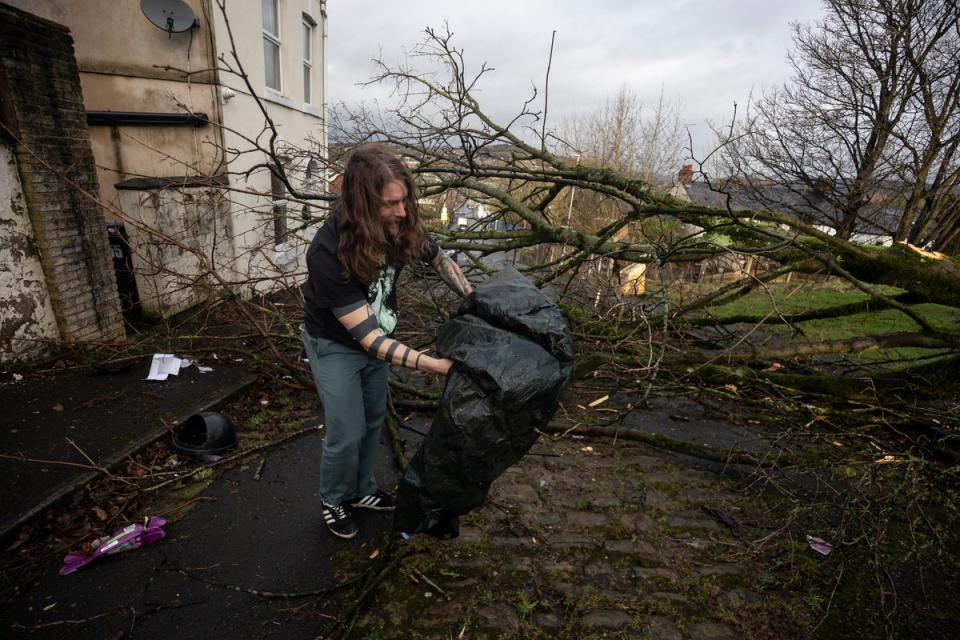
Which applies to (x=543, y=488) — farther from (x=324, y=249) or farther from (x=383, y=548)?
(x=324, y=249)

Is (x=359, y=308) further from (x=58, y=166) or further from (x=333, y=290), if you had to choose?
(x=58, y=166)

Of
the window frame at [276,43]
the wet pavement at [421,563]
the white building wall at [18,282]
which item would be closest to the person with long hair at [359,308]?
the wet pavement at [421,563]

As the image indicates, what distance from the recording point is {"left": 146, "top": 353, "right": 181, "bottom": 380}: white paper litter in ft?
14.2

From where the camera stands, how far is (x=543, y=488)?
326cm

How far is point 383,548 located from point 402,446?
1199 millimetres

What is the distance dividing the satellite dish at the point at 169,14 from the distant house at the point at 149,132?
4 centimetres

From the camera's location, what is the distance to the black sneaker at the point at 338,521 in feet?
8.71

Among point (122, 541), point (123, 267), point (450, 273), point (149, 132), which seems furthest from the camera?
point (149, 132)

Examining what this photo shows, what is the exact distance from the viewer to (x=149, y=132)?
6477mm

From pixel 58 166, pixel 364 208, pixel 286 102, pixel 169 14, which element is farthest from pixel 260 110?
pixel 364 208

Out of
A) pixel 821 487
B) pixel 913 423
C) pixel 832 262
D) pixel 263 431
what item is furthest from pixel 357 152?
pixel 913 423

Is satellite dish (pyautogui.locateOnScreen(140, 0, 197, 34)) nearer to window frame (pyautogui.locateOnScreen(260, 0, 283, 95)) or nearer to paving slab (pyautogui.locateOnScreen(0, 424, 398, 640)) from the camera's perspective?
window frame (pyautogui.locateOnScreen(260, 0, 283, 95))

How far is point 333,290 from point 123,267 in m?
5.53

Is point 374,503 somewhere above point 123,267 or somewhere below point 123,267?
below
